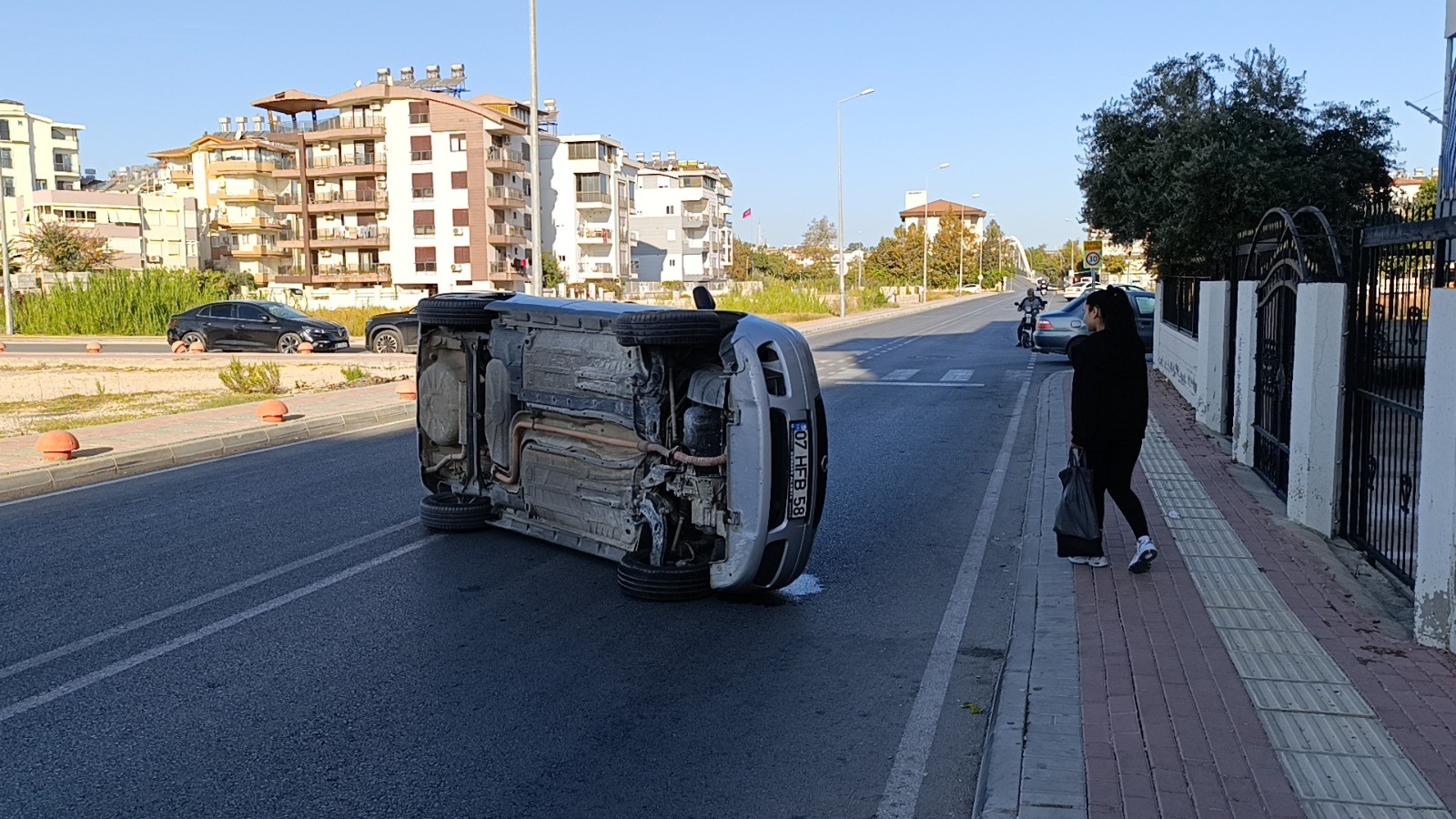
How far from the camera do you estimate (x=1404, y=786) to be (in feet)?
13.4

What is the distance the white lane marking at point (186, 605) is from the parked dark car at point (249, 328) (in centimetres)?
2452

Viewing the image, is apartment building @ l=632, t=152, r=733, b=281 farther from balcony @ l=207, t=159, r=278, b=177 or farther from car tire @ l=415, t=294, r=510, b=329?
car tire @ l=415, t=294, r=510, b=329

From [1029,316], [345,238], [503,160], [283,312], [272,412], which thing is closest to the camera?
[272,412]

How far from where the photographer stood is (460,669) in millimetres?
5836

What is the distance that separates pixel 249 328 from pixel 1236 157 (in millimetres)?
25088

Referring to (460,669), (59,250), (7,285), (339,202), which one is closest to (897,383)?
(460,669)

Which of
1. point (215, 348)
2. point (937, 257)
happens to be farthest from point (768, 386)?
point (937, 257)

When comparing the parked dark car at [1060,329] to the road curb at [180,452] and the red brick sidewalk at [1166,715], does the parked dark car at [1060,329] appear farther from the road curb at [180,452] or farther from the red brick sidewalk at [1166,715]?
the red brick sidewalk at [1166,715]

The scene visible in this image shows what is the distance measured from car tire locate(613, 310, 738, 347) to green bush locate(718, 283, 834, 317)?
42.6 meters

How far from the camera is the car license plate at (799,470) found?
648 cm

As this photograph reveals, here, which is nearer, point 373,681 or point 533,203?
point 373,681

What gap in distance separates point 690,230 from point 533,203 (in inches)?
3699

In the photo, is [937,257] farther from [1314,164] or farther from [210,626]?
[210,626]

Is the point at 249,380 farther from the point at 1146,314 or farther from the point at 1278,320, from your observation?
the point at 1146,314
